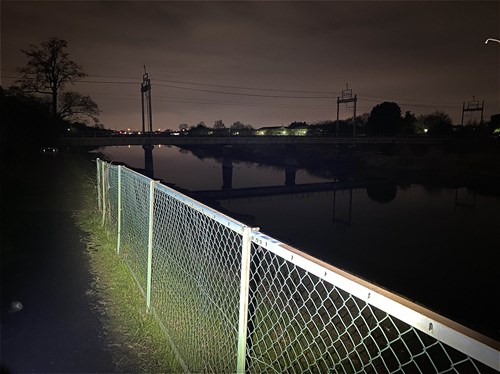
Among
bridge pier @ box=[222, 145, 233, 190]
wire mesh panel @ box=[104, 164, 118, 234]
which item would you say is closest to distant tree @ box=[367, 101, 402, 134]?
bridge pier @ box=[222, 145, 233, 190]

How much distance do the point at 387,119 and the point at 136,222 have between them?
308ft

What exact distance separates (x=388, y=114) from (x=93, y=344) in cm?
9589

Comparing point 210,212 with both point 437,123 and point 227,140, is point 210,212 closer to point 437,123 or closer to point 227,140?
point 227,140

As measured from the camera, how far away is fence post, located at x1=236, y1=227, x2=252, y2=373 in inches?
93.7

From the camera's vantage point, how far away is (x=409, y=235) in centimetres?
2211

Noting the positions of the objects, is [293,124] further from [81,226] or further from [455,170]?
[81,226]

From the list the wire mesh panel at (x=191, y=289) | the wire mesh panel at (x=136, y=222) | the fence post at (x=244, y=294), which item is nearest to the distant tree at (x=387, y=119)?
the wire mesh panel at (x=136, y=222)

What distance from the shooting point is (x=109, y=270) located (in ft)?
20.3

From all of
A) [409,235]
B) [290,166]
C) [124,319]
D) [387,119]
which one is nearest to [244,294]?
[124,319]

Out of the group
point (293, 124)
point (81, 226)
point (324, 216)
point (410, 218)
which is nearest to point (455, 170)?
point (410, 218)

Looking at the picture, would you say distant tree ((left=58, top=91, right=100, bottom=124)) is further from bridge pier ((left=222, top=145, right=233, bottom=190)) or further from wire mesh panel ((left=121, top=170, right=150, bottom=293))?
wire mesh panel ((left=121, top=170, right=150, bottom=293))

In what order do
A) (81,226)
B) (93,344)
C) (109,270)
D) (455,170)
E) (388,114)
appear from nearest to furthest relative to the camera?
1. (93,344)
2. (109,270)
3. (81,226)
4. (455,170)
5. (388,114)

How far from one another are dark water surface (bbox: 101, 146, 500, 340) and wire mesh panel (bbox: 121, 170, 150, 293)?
31.1 ft

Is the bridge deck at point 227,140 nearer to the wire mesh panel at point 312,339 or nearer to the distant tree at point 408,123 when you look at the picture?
the distant tree at point 408,123
